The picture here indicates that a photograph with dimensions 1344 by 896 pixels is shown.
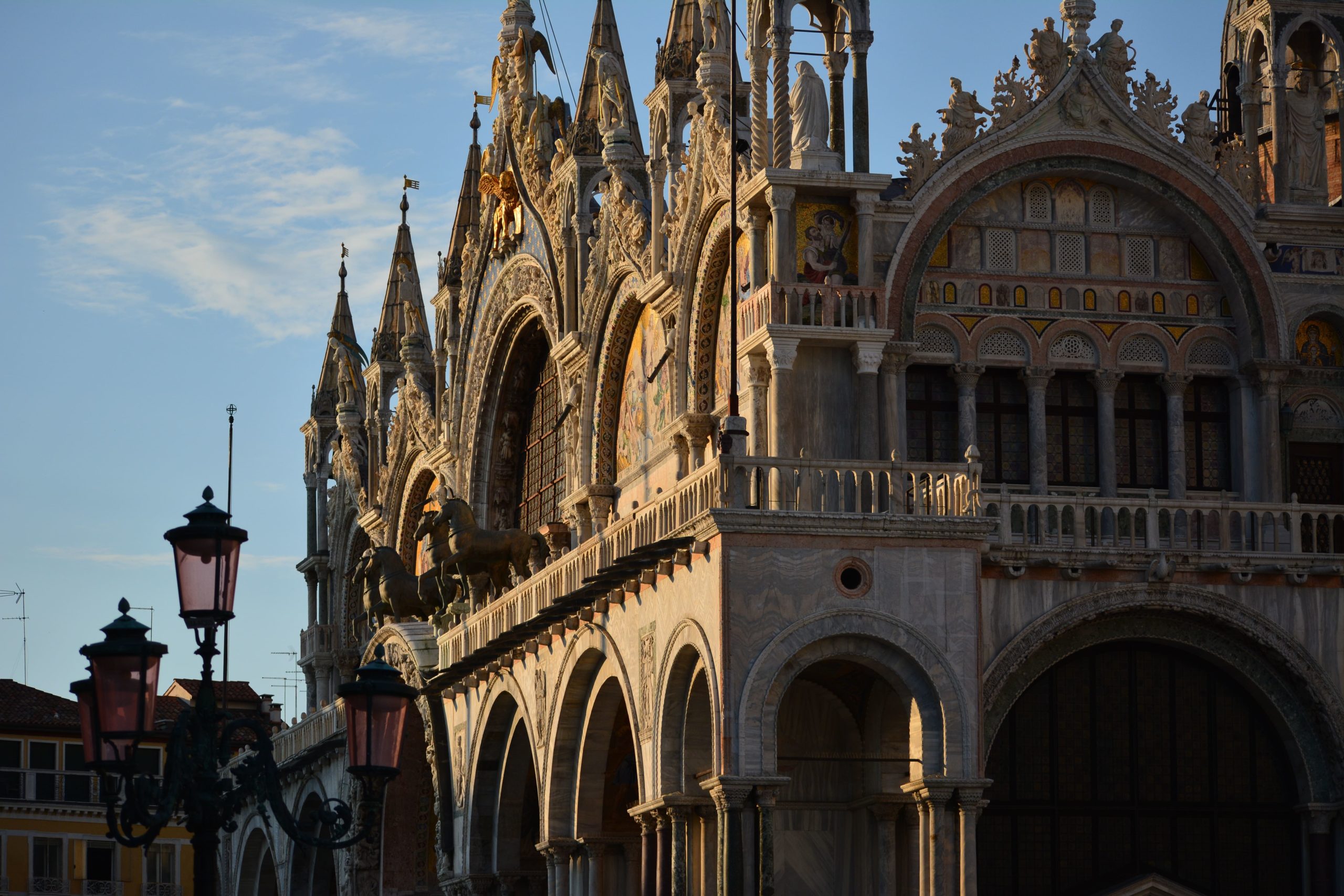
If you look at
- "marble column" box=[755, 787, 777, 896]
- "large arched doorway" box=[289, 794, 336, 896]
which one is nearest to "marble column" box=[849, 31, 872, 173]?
"marble column" box=[755, 787, 777, 896]

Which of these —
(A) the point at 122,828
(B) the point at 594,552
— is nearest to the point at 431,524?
(B) the point at 594,552

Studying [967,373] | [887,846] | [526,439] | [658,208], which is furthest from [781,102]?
[526,439]

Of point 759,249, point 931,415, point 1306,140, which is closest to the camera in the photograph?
point 759,249

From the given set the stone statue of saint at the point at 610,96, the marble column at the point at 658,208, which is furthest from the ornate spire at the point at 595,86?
the marble column at the point at 658,208

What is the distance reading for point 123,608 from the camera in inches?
816

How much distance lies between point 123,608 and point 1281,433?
1934 centimetres

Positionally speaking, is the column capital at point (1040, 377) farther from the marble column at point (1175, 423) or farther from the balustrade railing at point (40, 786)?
the balustrade railing at point (40, 786)

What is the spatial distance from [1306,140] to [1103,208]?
355 centimetres

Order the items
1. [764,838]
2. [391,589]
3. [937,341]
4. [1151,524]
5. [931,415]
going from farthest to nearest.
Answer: [391,589], [931,415], [937,341], [1151,524], [764,838]

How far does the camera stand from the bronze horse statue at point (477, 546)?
44406 millimetres

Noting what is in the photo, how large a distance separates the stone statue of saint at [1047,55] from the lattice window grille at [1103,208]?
1.74 meters

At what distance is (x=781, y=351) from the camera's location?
33.0 metres

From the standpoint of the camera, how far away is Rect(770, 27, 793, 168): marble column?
33.4m

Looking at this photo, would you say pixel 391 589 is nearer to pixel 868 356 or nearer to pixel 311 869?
pixel 311 869
